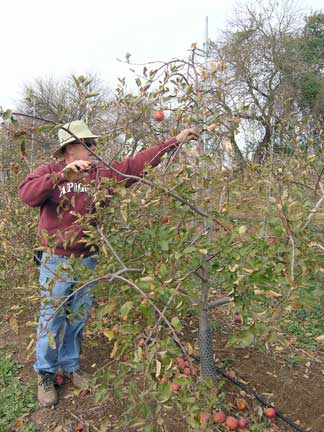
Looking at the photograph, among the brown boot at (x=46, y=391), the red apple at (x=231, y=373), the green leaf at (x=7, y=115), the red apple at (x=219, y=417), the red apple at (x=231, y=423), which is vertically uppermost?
the green leaf at (x=7, y=115)

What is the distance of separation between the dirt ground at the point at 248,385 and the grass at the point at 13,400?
2.0 inches

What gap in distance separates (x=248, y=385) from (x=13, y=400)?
143cm

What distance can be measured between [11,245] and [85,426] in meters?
1.57

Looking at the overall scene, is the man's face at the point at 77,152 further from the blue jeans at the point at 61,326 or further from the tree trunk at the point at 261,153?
the tree trunk at the point at 261,153

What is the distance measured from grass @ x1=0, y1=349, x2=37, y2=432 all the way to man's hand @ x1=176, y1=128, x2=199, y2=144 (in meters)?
1.74

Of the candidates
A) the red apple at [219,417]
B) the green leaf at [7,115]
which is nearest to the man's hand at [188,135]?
the green leaf at [7,115]

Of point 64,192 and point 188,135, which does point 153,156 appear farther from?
point 64,192

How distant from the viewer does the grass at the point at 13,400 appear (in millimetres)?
2277

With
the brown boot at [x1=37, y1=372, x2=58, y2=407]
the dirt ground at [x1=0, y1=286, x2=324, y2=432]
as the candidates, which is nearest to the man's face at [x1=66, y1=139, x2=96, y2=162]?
the dirt ground at [x1=0, y1=286, x2=324, y2=432]

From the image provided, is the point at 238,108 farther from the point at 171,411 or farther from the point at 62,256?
the point at 171,411

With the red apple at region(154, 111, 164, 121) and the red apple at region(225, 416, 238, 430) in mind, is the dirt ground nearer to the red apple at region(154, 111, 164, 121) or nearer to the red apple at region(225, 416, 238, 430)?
the red apple at region(225, 416, 238, 430)

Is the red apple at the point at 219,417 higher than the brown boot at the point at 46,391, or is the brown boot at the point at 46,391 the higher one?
the brown boot at the point at 46,391

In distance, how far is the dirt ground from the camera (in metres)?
2.23

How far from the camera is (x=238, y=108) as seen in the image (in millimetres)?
1866
